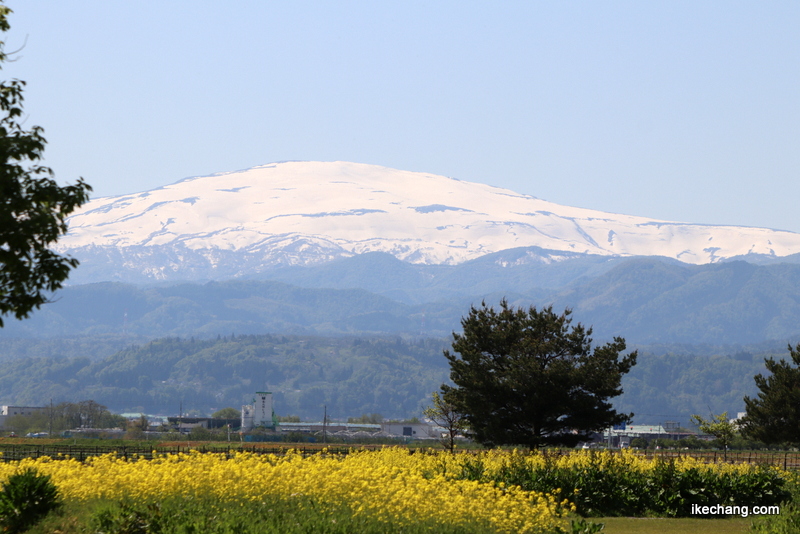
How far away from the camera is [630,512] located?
26328 millimetres

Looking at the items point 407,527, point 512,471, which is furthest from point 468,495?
point 512,471

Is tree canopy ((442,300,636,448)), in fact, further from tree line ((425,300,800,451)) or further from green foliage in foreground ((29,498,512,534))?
green foliage in foreground ((29,498,512,534))

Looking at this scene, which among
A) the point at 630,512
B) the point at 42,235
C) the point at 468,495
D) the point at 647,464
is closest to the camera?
the point at 42,235

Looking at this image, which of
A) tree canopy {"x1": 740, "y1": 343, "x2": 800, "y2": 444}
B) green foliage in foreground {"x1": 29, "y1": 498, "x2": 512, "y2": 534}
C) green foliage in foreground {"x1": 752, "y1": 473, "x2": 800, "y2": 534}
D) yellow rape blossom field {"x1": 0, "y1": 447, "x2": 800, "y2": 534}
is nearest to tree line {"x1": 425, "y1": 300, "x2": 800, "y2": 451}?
tree canopy {"x1": 740, "y1": 343, "x2": 800, "y2": 444}

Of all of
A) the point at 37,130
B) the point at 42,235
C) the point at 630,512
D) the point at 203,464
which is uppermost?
the point at 37,130

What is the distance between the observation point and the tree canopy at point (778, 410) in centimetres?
5947

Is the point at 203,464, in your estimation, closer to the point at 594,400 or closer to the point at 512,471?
the point at 512,471

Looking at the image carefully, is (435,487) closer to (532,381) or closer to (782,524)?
(782,524)

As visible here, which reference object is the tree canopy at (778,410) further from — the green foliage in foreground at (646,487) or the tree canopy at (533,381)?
the green foliage in foreground at (646,487)

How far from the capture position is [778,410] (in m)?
60.0

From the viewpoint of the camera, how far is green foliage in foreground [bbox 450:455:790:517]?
1035 inches

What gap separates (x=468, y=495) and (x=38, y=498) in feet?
28.6

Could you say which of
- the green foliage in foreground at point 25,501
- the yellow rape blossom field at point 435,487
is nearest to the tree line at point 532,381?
the yellow rape blossom field at point 435,487

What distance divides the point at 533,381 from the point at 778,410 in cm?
2057
